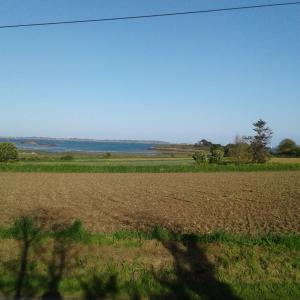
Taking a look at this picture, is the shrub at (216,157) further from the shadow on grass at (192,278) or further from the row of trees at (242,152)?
the shadow on grass at (192,278)

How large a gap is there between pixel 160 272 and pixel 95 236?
272cm

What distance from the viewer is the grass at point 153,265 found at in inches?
263

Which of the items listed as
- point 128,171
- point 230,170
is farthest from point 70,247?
point 230,170

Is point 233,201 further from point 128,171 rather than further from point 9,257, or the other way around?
point 128,171

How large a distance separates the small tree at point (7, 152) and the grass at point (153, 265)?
6605 cm

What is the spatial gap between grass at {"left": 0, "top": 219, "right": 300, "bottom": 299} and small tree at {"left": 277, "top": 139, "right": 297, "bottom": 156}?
103 meters

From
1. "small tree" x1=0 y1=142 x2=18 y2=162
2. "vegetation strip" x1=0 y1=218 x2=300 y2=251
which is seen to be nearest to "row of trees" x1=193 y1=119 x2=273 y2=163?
"small tree" x1=0 y1=142 x2=18 y2=162

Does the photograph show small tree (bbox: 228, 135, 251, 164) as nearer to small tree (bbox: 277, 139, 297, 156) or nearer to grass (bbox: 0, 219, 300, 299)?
small tree (bbox: 277, 139, 297, 156)

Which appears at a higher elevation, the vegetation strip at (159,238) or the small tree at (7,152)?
the vegetation strip at (159,238)

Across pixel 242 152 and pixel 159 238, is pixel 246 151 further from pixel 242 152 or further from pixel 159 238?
pixel 159 238

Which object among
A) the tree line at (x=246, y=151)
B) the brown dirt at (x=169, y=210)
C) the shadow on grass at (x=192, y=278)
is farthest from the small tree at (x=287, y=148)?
the shadow on grass at (x=192, y=278)

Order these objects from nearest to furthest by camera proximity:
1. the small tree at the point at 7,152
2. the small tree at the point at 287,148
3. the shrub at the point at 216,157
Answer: the small tree at the point at 7,152, the shrub at the point at 216,157, the small tree at the point at 287,148

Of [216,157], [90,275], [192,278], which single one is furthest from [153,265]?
[216,157]

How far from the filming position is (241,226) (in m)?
14.1
